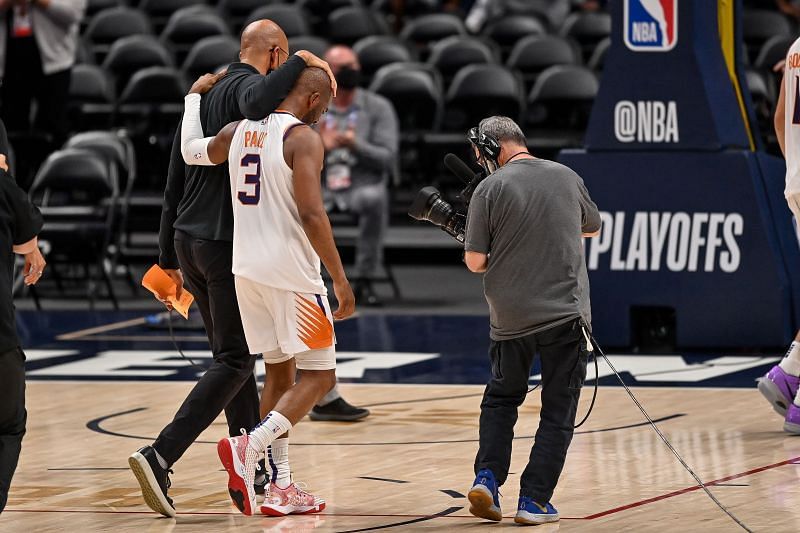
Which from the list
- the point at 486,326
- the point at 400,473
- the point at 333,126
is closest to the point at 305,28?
the point at 333,126

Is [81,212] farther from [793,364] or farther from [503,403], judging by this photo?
[503,403]

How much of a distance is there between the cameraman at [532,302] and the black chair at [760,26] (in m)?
10.6

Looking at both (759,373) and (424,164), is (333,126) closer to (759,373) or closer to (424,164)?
(424,164)

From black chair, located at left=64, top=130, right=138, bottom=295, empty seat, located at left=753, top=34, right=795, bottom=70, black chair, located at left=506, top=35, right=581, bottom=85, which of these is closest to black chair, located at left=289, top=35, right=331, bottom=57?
black chair, located at left=506, top=35, right=581, bottom=85

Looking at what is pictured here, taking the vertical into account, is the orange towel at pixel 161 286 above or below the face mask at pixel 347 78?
below

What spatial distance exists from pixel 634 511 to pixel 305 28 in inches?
451

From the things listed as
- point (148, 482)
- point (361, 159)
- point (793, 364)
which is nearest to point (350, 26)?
point (361, 159)

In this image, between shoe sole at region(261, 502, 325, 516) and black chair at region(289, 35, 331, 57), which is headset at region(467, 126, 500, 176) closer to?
shoe sole at region(261, 502, 325, 516)

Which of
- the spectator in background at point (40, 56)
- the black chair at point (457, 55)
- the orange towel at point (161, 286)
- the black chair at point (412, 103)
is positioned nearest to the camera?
the orange towel at point (161, 286)

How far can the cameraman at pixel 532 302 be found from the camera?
19.6 feet

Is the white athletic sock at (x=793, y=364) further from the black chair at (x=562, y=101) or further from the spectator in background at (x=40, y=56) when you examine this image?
the spectator in background at (x=40, y=56)

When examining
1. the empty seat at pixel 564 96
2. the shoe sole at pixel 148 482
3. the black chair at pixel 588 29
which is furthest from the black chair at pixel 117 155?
the shoe sole at pixel 148 482

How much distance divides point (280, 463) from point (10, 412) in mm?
1192

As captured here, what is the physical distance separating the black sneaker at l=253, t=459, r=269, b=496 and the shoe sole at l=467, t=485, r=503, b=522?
1022mm
